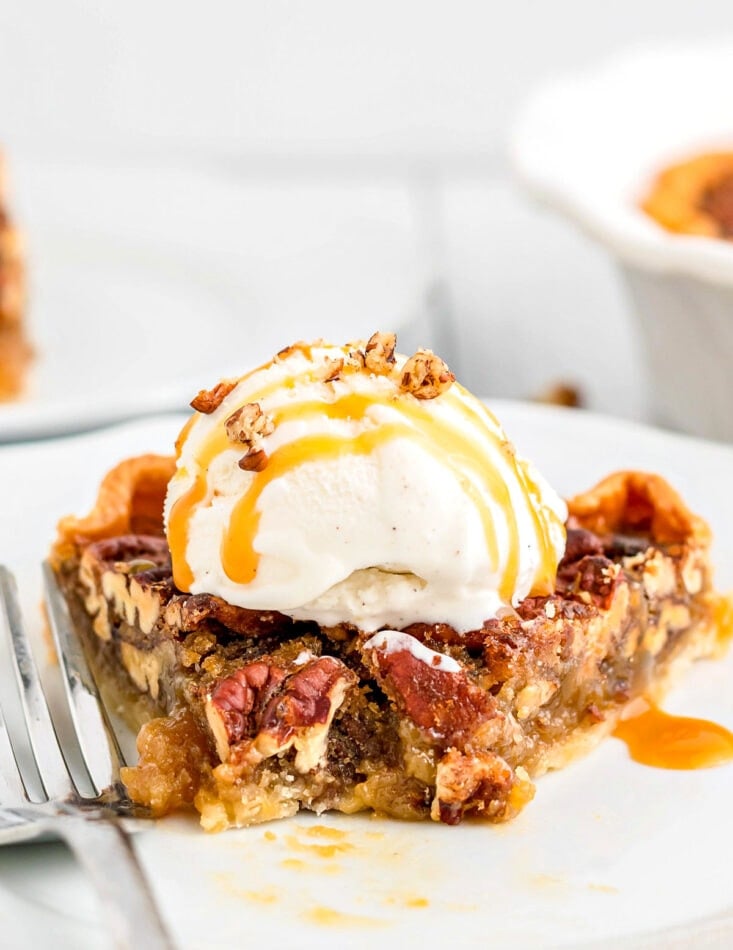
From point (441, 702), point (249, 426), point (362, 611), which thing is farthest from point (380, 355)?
point (441, 702)

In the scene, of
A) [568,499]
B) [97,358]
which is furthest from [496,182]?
[568,499]

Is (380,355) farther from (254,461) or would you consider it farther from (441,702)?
(441,702)

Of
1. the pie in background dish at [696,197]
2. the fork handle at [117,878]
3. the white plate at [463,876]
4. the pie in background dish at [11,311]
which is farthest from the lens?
the pie in background dish at [11,311]

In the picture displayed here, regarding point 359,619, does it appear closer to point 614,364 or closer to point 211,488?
point 211,488

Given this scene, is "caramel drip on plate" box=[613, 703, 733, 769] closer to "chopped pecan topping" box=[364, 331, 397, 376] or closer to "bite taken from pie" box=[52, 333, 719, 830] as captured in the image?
"bite taken from pie" box=[52, 333, 719, 830]

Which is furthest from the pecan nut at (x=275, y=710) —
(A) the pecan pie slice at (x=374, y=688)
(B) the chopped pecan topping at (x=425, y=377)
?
(B) the chopped pecan topping at (x=425, y=377)

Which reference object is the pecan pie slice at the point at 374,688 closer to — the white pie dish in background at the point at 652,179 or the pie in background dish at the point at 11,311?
the white pie dish in background at the point at 652,179
